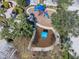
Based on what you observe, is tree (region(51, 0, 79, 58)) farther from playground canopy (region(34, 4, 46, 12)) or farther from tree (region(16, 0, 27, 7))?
tree (region(16, 0, 27, 7))

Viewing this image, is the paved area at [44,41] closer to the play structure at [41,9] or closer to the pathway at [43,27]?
the pathway at [43,27]

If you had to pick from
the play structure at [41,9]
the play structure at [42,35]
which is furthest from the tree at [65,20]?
the play structure at [41,9]

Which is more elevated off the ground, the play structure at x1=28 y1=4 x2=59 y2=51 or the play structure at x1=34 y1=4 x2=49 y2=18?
the play structure at x1=34 y1=4 x2=49 y2=18

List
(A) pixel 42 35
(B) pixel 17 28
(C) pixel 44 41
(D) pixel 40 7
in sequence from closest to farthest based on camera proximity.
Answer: (B) pixel 17 28 → (C) pixel 44 41 → (A) pixel 42 35 → (D) pixel 40 7

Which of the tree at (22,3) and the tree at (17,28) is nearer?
the tree at (17,28)

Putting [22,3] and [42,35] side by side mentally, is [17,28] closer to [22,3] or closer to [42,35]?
[42,35]

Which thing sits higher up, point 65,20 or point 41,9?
point 65,20

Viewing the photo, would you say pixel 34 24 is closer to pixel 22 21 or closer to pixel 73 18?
pixel 22 21

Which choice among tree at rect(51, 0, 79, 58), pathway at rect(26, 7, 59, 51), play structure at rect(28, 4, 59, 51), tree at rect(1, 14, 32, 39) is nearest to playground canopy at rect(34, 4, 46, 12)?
play structure at rect(28, 4, 59, 51)

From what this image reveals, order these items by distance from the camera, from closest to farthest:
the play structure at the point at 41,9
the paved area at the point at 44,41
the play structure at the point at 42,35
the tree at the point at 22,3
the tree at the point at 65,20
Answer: the tree at the point at 65,20
the play structure at the point at 42,35
the paved area at the point at 44,41
the play structure at the point at 41,9
the tree at the point at 22,3

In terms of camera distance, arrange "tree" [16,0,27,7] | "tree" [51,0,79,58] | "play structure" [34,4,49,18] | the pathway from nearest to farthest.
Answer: "tree" [51,0,79,58] → the pathway → "play structure" [34,4,49,18] → "tree" [16,0,27,7]

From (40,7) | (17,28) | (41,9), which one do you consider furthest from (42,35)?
(40,7)
